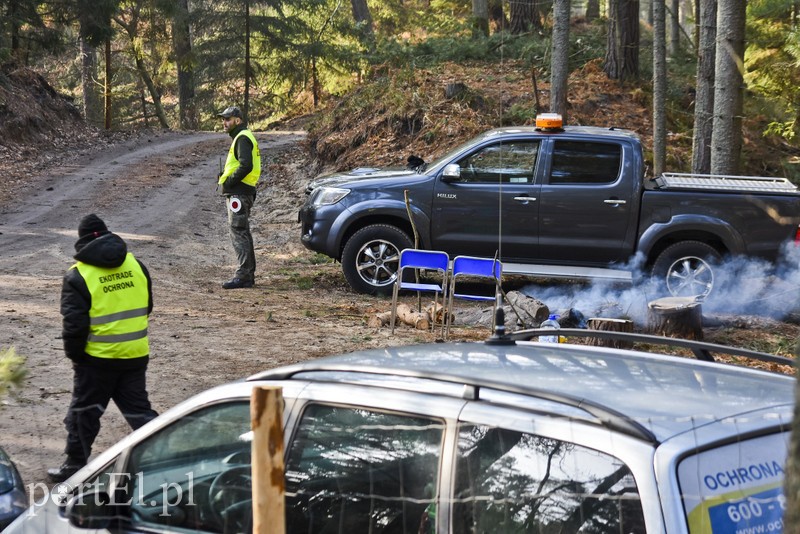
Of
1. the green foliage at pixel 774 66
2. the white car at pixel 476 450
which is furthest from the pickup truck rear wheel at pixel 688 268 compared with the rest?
the white car at pixel 476 450

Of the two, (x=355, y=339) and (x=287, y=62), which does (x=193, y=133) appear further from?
(x=355, y=339)

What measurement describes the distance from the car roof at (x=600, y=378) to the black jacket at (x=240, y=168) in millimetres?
8385

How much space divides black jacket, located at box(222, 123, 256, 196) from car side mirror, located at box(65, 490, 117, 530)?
27.6 feet

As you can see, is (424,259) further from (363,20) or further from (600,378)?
(363,20)

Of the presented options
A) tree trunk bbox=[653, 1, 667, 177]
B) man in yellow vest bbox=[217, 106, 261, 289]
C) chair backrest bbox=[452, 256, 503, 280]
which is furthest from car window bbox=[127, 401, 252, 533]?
tree trunk bbox=[653, 1, 667, 177]

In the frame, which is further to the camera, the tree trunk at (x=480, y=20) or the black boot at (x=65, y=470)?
the tree trunk at (x=480, y=20)

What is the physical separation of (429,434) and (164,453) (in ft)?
3.90

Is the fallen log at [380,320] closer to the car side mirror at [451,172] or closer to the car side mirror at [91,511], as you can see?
the car side mirror at [451,172]

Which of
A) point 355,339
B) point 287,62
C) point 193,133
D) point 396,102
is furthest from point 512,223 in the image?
point 287,62

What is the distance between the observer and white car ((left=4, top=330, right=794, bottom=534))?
2539 mm

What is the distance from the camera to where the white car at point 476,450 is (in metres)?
2.54

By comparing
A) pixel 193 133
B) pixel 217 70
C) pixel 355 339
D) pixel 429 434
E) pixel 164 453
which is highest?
pixel 217 70

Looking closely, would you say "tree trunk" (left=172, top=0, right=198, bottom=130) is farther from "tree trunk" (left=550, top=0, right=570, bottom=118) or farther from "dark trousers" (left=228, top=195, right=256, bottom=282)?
"dark trousers" (left=228, top=195, right=256, bottom=282)

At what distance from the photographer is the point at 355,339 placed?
9625mm
